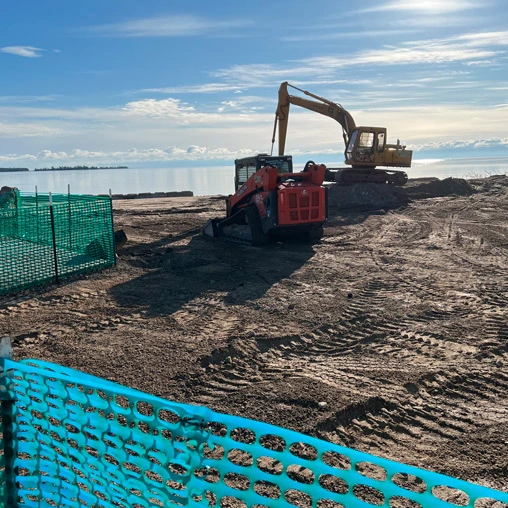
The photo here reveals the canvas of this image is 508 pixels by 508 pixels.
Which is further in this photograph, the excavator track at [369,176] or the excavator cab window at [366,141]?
the excavator track at [369,176]

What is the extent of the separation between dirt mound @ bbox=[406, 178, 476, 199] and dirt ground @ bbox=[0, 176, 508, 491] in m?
11.6

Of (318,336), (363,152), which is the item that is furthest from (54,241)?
(363,152)

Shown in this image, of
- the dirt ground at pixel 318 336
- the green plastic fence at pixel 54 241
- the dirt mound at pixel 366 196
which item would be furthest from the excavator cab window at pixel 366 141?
the green plastic fence at pixel 54 241

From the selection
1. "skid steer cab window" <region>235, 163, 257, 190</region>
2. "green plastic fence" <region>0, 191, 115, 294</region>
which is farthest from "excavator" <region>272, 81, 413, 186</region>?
"green plastic fence" <region>0, 191, 115, 294</region>

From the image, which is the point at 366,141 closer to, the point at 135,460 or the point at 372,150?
the point at 372,150

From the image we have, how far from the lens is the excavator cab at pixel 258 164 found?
1399 cm

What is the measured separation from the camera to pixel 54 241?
9445mm

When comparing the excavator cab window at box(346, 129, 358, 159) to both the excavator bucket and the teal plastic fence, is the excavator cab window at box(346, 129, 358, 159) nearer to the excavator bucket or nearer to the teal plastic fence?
the excavator bucket

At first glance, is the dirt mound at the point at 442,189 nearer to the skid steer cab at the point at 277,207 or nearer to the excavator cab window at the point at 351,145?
the excavator cab window at the point at 351,145

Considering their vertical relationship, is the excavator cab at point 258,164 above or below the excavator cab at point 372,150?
below

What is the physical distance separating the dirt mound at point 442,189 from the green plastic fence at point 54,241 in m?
16.9

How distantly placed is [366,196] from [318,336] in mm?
16341

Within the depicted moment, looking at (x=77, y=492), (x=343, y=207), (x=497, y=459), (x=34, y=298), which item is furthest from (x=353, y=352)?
(x=343, y=207)

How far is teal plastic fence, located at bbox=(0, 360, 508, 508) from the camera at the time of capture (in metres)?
2.24
